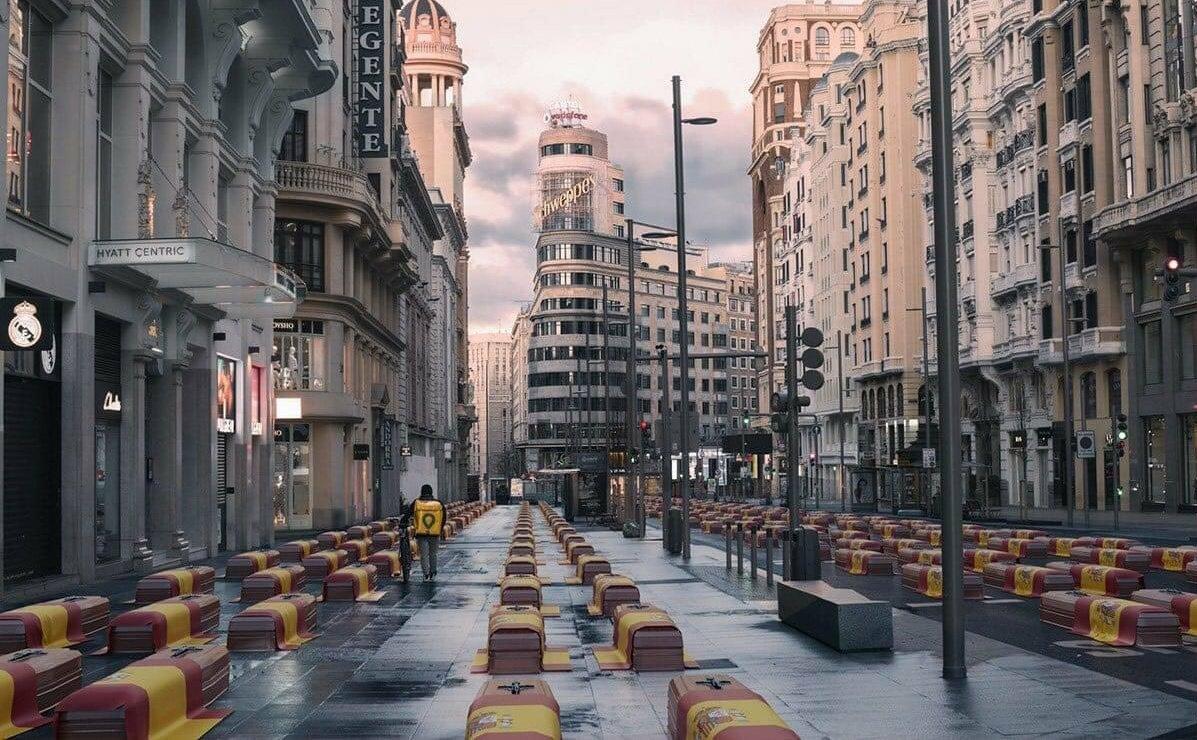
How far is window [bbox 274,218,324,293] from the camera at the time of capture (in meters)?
55.0

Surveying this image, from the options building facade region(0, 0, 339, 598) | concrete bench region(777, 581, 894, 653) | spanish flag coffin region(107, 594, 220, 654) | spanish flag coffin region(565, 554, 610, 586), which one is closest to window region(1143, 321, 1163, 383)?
building facade region(0, 0, 339, 598)

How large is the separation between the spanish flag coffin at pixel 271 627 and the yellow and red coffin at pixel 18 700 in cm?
442

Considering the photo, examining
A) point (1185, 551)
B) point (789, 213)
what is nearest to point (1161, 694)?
point (1185, 551)

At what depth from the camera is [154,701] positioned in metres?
10.8

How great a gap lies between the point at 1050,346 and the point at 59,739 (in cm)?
6015

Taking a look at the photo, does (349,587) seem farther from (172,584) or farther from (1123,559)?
(1123,559)

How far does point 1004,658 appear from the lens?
15.0 m

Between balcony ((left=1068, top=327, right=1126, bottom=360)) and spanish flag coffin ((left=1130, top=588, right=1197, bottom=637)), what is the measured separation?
43.8 metres

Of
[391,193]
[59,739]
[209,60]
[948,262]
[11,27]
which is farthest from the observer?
[391,193]

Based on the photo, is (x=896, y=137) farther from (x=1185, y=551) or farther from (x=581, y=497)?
(x=1185, y=551)

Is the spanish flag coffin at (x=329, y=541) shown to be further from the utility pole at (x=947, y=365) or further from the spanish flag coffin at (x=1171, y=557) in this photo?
the utility pole at (x=947, y=365)

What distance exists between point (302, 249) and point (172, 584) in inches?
1374

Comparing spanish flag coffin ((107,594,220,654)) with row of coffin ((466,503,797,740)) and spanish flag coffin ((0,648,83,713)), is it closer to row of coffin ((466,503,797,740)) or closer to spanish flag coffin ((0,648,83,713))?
spanish flag coffin ((0,648,83,713))

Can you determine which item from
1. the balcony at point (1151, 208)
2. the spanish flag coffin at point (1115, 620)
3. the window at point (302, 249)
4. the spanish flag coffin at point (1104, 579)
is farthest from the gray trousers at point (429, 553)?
the balcony at point (1151, 208)
